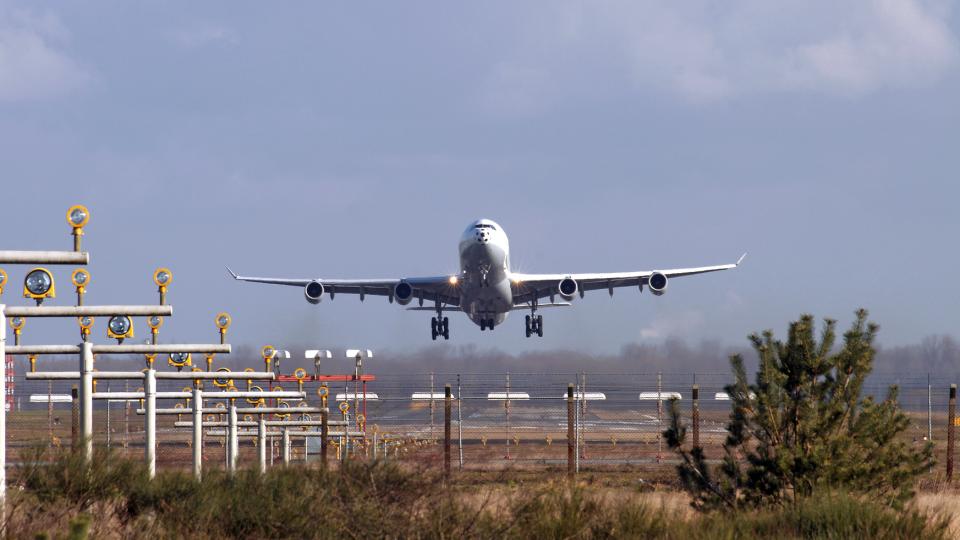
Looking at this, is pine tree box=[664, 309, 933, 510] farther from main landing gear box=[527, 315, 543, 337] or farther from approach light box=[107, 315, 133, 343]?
main landing gear box=[527, 315, 543, 337]

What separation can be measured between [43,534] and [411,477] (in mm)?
4305

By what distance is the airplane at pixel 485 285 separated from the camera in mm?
48750

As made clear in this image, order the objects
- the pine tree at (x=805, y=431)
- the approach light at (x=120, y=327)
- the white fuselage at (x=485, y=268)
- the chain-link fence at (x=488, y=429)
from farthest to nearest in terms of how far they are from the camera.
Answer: the white fuselage at (x=485, y=268)
the chain-link fence at (x=488, y=429)
the approach light at (x=120, y=327)
the pine tree at (x=805, y=431)

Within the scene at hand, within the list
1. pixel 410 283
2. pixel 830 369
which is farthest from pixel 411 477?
pixel 410 283

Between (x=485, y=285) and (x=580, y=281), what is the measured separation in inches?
404

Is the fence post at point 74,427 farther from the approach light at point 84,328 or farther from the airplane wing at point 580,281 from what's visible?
the airplane wing at point 580,281

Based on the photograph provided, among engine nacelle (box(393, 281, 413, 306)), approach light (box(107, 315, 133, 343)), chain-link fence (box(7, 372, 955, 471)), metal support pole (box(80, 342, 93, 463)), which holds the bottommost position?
chain-link fence (box(7, 372, 955, 471))

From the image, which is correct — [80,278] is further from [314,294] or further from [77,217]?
[314,294]

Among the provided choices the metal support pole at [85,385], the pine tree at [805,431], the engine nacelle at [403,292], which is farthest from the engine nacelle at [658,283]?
the metal support pole at [85,385]

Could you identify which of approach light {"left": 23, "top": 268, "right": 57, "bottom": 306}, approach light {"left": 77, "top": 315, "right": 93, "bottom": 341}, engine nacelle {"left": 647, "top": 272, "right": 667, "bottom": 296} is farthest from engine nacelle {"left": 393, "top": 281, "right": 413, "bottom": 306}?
approach light {"left": 23, "top": 268, "right": 57, "bottom": 306}

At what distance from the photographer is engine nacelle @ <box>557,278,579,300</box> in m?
53.2

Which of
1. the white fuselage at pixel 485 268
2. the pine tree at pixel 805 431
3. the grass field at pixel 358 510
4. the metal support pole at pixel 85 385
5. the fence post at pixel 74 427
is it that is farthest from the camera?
the white fuselage at pixel 485 268

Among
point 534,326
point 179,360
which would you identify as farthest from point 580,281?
point 179,360

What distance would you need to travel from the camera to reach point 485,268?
160ft
